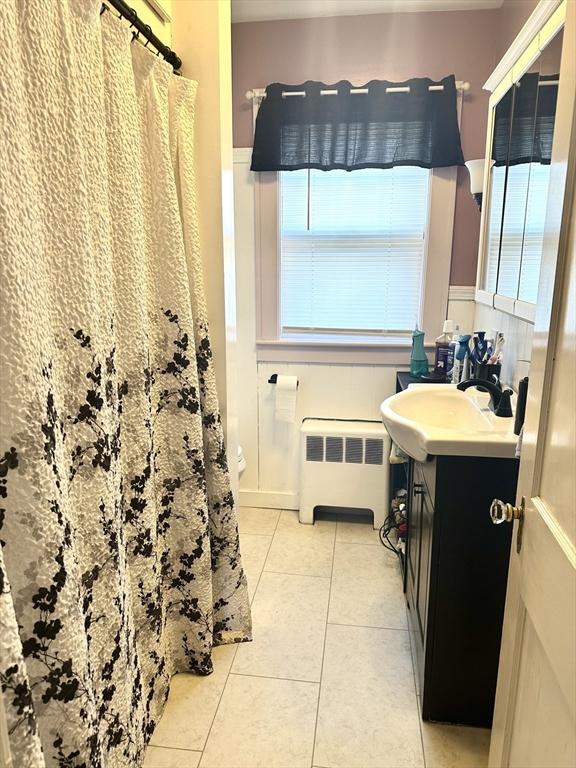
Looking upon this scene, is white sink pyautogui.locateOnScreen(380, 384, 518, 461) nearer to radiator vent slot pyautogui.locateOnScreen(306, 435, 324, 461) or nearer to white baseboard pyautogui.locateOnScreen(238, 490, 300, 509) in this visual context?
radiator vent slot pyautogui.locateOnScreen(306, 435, 324, 461)

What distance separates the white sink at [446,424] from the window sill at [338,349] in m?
0.71

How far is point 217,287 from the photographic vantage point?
174cm

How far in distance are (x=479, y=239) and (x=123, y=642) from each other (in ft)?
A: 7.55

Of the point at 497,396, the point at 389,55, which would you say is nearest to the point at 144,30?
the point at 497,396

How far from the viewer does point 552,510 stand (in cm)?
89

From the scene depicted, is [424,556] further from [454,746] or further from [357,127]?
[357,127]

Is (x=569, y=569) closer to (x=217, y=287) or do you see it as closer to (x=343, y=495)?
(x=217, y=287)

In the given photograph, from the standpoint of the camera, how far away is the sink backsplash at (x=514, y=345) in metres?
1.85

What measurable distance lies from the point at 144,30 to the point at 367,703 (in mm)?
2057

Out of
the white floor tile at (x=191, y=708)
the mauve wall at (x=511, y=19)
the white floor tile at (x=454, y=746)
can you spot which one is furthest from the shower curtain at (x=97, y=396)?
the mauve wall at (x=511, y=19)

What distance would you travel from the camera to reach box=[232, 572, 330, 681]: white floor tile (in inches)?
73.2

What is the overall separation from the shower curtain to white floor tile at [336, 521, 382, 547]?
1066 mm

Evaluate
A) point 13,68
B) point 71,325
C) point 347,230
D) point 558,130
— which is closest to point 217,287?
point 71,325

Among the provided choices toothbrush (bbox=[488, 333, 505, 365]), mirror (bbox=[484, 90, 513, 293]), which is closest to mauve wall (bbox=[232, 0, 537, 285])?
mirror (bbox=[484, 90, 513, 293])
